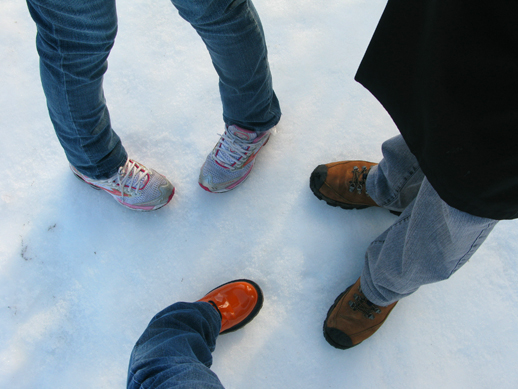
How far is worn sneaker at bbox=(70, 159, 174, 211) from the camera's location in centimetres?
91

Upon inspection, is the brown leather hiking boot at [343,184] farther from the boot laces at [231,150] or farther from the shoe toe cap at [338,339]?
the shoe toe cap at [338,339]

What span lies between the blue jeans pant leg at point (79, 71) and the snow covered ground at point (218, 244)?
0.24m

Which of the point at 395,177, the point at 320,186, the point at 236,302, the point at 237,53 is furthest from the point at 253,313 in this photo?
the point at 237,53

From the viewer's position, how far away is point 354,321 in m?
0.83

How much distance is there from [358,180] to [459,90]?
54 centimetres

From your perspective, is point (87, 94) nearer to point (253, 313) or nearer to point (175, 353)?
point (175, 353)

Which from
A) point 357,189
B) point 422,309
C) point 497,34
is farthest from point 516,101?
point 422,309

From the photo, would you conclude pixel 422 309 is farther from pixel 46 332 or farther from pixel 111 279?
pixel 46 332

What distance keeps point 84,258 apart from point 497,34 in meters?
1.04

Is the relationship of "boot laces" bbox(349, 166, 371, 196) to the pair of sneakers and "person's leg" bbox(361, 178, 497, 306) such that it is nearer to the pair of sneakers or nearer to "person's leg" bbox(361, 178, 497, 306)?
"person's leg" bbox(361, 178, 497, 306)

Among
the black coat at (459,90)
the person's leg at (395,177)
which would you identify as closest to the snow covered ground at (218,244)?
the person's leg at (395,177)

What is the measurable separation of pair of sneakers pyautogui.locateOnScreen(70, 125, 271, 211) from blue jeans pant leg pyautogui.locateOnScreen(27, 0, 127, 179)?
2.7 inches

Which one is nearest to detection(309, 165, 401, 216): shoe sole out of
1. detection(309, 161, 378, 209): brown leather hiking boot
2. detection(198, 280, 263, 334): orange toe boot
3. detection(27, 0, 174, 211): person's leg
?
detection(309, 161, 378, 209): brown leather hiking boot

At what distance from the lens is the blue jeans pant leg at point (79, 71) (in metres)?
0.53
